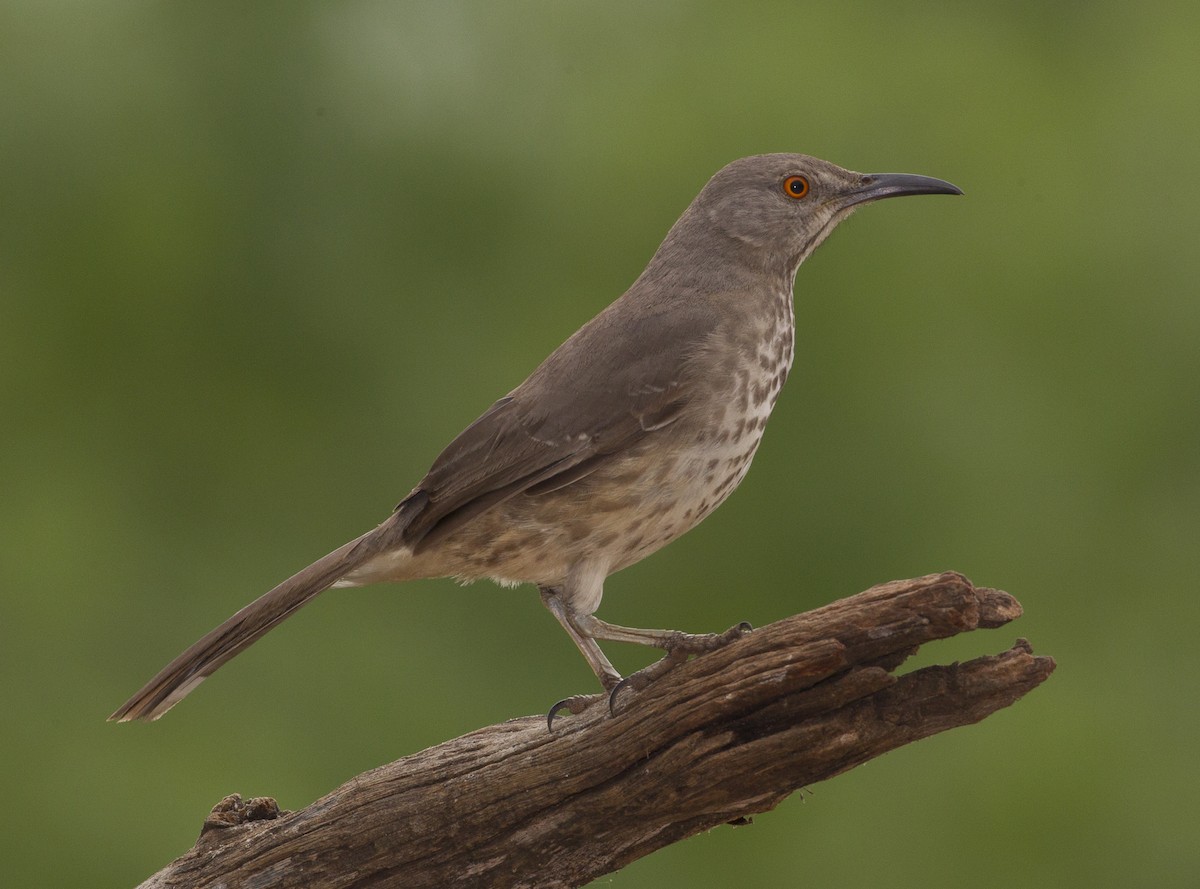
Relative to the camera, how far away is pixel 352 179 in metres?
8.22

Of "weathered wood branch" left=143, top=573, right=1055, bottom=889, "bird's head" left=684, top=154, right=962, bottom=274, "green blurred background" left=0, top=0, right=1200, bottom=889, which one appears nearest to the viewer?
"weathered wood branch" left=143, top=573, right=1055, bottom=889

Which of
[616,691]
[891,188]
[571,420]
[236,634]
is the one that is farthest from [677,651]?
[891,188]

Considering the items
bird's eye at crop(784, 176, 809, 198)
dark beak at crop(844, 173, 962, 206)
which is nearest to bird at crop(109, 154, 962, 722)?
bird's eye at crop(784, 176, 809, 198)

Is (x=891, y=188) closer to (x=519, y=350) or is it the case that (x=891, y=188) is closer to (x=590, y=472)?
(x=590, y=472)

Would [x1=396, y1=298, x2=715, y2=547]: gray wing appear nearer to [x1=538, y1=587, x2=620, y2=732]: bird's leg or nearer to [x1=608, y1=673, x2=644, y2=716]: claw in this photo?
[x1=538, y1=587, x2=620, y2=732]: bird's leg

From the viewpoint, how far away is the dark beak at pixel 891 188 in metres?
5.12

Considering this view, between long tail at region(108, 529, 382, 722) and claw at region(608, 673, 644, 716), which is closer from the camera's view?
claw at region(608, 673, 644, 716)

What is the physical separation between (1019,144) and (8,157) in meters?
5.85

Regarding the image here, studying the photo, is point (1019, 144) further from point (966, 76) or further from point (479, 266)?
point (479, 266)

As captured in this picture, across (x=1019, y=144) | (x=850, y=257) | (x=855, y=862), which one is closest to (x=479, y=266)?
(x=850, y=257)

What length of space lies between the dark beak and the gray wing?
2.70ft

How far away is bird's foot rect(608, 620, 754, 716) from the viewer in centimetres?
397

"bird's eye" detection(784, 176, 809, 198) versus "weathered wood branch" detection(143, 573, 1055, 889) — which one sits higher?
"bird's eye" detection(784, 176, 809, 198)

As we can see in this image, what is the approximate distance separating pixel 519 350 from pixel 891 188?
3158 millimetres
